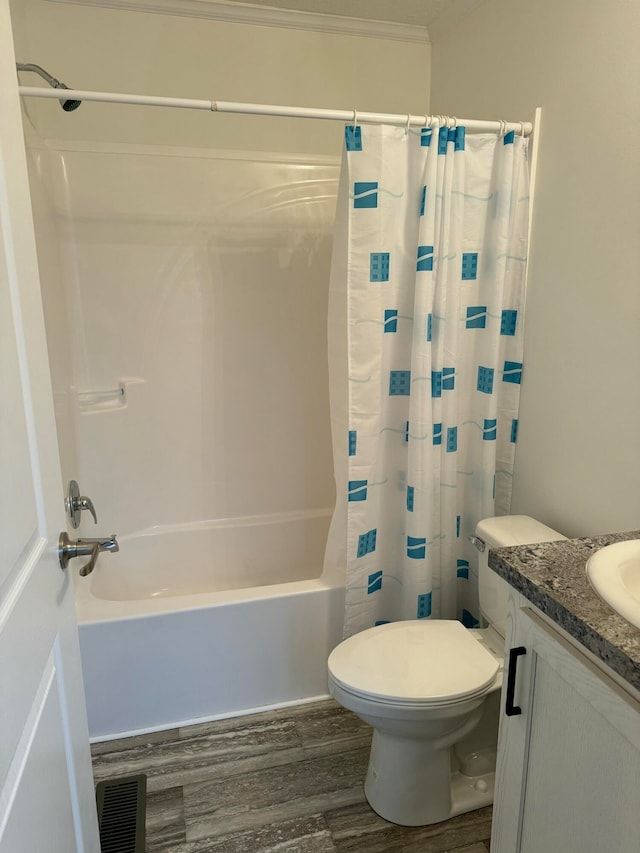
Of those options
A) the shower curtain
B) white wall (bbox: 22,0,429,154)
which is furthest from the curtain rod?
white wall (bbox: 22,0,429,154)

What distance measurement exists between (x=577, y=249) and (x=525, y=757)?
1.29 metres

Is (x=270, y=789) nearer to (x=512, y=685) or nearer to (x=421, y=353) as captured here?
(x=512, y=685)

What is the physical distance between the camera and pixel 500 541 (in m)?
1.73

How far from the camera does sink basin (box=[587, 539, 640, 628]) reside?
942 mm

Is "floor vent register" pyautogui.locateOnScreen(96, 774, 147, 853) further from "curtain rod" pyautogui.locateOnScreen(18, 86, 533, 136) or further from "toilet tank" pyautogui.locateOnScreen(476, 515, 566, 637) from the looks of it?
"curtain rod" pyautogui.locateOnScreen(18, 86, 533, 136)

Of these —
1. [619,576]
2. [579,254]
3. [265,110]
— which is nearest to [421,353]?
[579,254]

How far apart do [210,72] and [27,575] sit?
217cm

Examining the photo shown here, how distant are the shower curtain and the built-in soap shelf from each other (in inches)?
39.0

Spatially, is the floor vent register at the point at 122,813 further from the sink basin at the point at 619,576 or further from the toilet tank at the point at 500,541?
the sink basin at the point at 619,576

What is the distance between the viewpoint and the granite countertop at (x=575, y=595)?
2.84 feet

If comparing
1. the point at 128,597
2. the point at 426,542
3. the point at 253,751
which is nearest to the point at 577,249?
the point at 426,542

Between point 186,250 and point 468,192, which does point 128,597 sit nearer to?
point 186,250

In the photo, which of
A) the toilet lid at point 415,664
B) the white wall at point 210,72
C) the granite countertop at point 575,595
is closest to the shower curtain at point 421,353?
the toilet lid at point 415,664

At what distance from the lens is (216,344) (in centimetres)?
257
